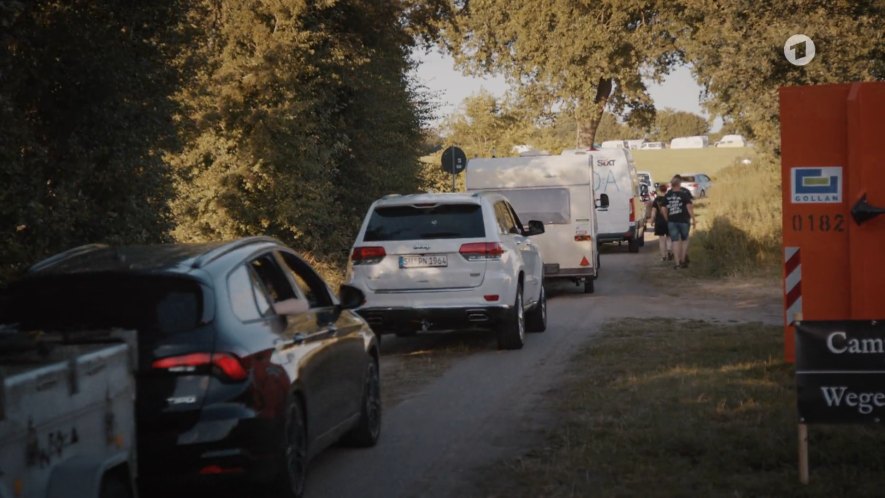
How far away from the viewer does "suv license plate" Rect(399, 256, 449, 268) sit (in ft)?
47.1

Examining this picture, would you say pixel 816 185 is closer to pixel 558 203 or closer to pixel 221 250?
pixel 221 250

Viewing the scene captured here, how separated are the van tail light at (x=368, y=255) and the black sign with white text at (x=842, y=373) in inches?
294

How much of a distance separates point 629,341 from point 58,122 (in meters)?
7.08

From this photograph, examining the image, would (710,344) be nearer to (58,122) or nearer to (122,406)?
(58,122)

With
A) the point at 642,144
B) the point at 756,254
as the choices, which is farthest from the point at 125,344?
the point at 642,144

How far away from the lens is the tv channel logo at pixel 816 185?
11.3 metres

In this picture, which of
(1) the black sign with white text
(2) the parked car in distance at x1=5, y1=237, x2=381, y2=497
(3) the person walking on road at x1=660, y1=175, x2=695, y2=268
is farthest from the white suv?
(3) the person walking on road at x1=660, y1=175, x2=695, y2=268

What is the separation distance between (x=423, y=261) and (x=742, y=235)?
1550cm

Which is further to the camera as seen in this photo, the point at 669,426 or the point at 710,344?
the point at 710,344

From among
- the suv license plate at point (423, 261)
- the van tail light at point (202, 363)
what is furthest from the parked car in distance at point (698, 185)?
the van tail light at point (202, 363)

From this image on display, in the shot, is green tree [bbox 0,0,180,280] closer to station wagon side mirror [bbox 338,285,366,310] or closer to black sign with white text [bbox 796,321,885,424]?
station wagon side mirror [bbox 338,285,366,310]

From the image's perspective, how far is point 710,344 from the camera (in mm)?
14617

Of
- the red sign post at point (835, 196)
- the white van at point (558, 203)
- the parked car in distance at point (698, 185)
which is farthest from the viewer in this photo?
the parked car in distance at point (698, 185)

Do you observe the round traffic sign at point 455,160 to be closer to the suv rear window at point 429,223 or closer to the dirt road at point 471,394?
the dirt road at point 471,394
